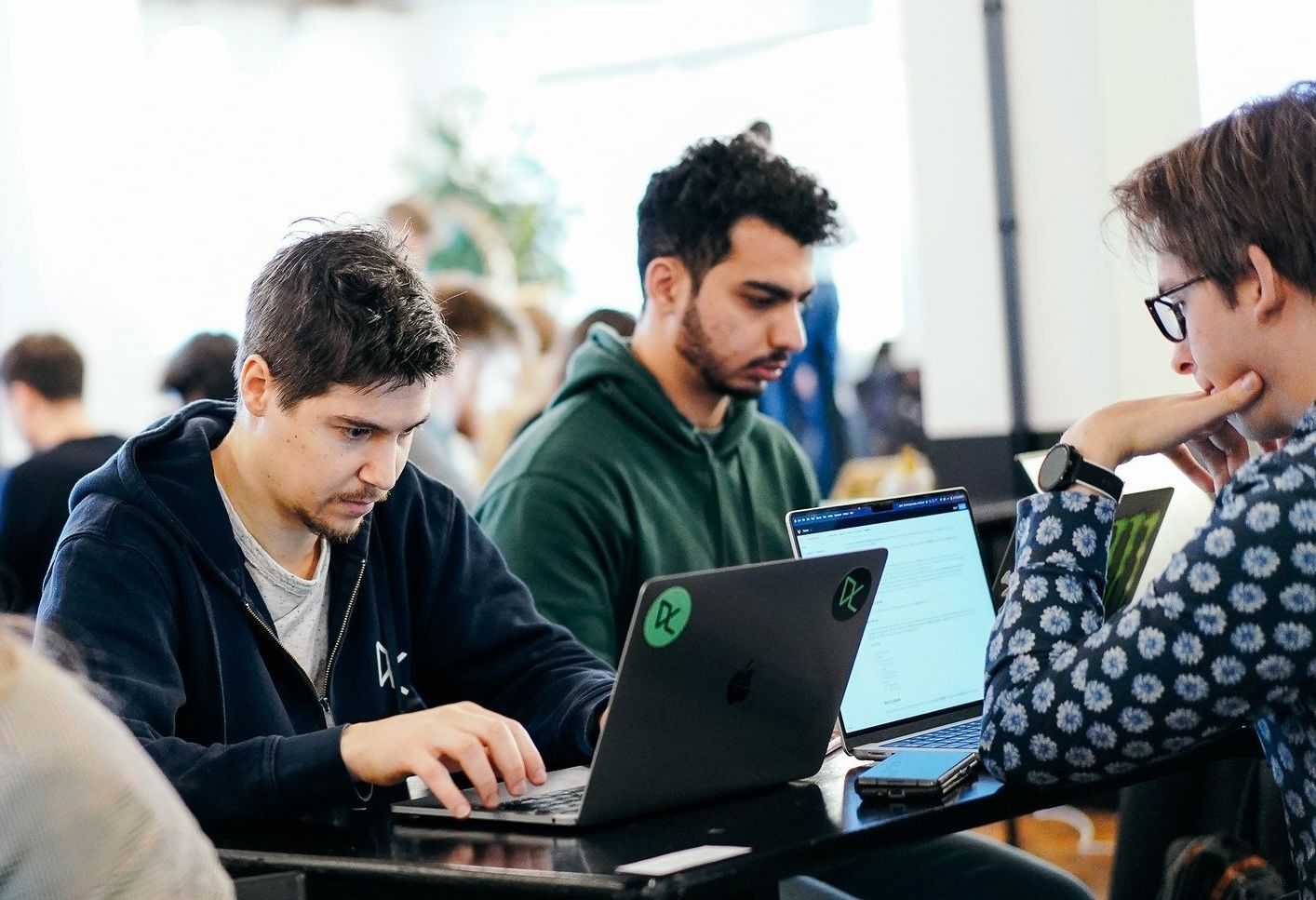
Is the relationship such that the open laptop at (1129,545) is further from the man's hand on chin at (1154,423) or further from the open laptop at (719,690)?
the open laptop at (719,690)

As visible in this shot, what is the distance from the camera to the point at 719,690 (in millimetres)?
1294

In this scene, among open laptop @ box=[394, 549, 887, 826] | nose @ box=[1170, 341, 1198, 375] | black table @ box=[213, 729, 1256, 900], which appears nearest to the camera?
black table @ box=[213, 729, 1256, 900]

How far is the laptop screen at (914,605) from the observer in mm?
1667

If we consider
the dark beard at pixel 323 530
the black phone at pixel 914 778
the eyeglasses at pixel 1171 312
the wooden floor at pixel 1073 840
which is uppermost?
the eyeglasses at pixel 1171 312

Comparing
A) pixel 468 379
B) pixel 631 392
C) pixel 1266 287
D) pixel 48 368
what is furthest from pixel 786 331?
pixel 48 368

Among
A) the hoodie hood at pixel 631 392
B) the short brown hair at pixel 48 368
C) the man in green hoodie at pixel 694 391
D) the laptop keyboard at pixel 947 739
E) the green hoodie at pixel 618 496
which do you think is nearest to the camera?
the laptop keyboard at pixel 947 739

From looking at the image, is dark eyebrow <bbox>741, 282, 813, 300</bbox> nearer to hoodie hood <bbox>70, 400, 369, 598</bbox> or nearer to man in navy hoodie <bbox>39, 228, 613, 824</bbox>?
man in navy hoodie <bbox>39, 228, 613, 824</bbox>

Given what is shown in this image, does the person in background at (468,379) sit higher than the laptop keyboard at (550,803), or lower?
higher

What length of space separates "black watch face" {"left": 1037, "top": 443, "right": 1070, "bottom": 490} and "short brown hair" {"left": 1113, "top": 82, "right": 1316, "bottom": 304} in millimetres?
200

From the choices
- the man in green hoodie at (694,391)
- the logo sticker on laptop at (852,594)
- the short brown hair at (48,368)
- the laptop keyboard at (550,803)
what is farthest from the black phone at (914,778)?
the short brown hair at (48,368)

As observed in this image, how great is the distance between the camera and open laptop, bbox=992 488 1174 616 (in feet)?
5.82

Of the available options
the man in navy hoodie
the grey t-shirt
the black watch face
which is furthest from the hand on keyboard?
the black watch face

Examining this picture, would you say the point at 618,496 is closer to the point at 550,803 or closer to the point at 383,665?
the point at 383,665

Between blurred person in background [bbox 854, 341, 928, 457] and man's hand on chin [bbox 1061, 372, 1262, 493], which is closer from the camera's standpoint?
man's hand on chin [bbox 1061, 372, 1262, 493]
